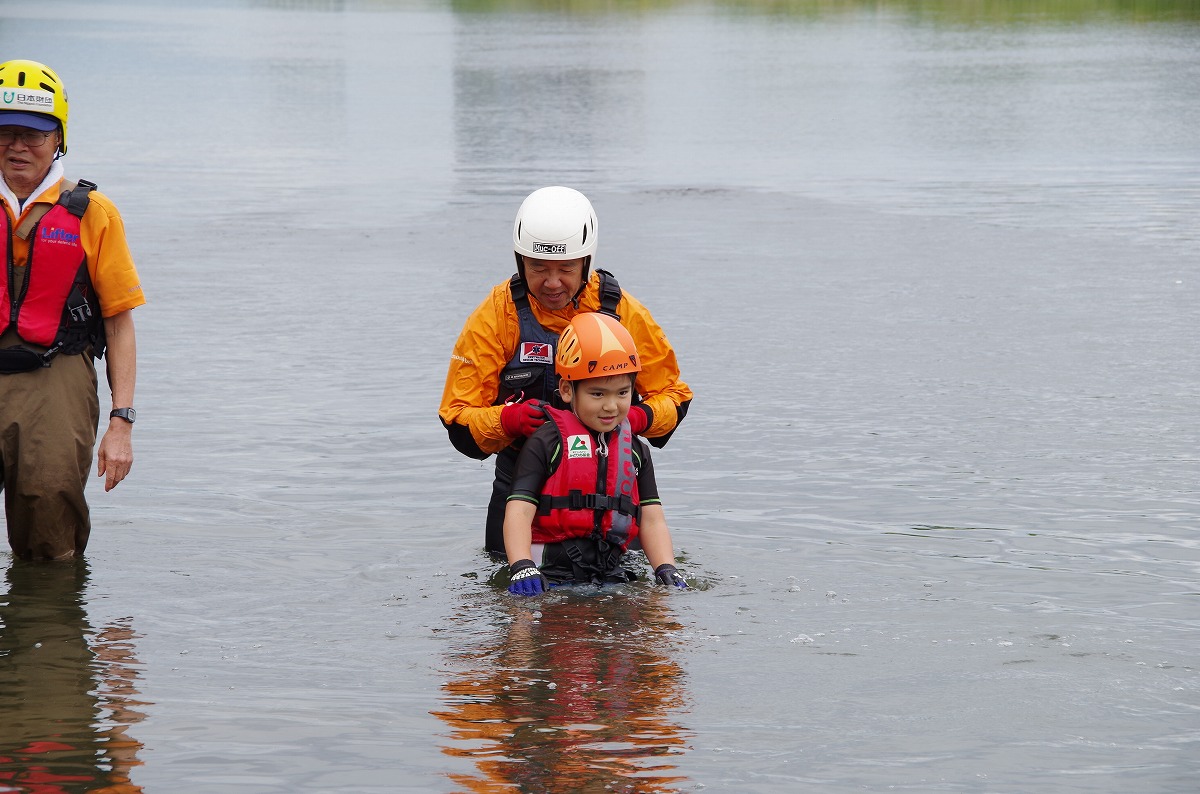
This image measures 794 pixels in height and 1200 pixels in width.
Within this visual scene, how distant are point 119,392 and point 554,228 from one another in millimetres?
1936

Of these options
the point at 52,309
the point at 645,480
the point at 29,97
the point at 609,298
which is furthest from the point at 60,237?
the point at 645,480

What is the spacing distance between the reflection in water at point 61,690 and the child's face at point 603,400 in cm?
199

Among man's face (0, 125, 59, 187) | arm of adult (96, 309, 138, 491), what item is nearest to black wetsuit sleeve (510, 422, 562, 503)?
arm of adult (96, 309, 138, 491)

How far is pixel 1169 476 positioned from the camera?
905cm

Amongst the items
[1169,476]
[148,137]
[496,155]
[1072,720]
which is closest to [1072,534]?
[1169,476]

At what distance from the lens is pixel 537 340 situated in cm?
717

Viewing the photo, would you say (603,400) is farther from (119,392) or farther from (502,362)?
(119,392)

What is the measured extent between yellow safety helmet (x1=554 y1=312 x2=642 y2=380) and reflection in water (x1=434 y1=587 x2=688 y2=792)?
1.00 metres

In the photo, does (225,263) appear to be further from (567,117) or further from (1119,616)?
(567,117)

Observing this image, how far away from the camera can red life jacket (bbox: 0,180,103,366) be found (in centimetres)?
682

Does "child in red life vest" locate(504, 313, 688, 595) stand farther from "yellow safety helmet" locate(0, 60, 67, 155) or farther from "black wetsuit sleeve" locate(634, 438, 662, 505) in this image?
"yellow safety helmet" locate(0, 60, 67, 155)

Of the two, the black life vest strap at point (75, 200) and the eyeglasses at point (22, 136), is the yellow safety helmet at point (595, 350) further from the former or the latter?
the eyeglasses at point (22, 136)

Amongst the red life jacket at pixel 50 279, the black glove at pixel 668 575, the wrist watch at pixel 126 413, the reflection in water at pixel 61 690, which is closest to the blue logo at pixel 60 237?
the red life jacket at pixel 50 279

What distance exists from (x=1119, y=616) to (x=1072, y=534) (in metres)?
1.27
